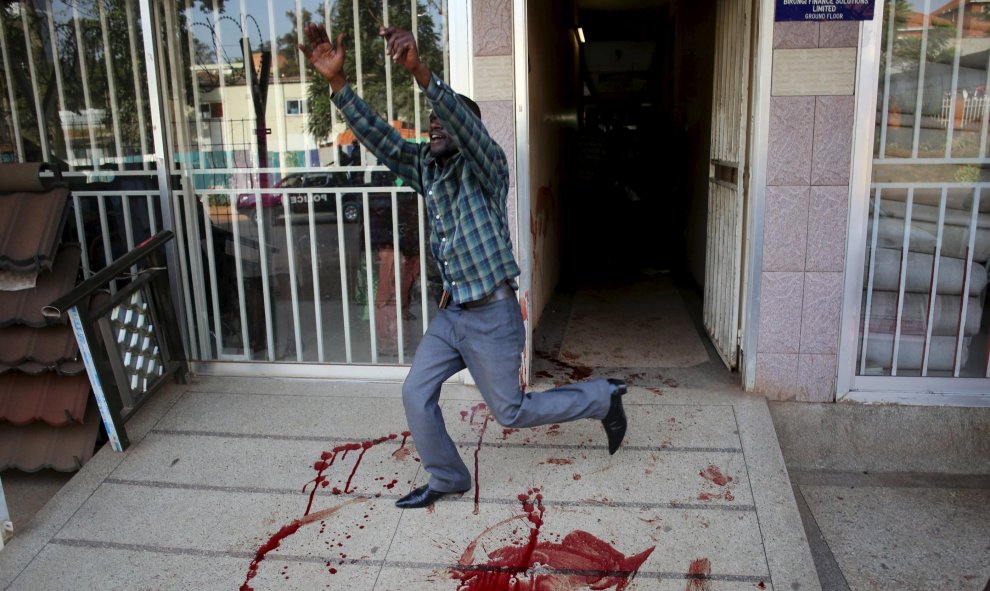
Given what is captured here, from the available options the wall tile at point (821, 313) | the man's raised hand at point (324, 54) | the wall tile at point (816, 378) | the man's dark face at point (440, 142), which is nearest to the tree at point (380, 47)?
the man's dark face at point (440, 142)

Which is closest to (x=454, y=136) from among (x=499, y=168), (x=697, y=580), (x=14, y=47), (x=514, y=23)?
(x=499, y=168)

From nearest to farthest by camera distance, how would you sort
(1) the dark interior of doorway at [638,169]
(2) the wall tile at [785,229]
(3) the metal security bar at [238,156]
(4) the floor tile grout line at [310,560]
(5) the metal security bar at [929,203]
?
(4) the floor tile grout line at [310,560] → (5) the metal security bar at [929,203] → (2) the wall tile at [785,229] → (3) the metal security bar at [238,156] → (1) the dark interior of doorway at [638,169]

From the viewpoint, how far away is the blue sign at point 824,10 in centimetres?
373

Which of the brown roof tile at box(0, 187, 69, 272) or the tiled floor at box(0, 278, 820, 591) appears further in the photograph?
the brown roof tile at box(0, 187, 69, 272)

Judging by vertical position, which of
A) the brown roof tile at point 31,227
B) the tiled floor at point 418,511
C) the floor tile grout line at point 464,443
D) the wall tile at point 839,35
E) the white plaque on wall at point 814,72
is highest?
the wall tile at point 839,35

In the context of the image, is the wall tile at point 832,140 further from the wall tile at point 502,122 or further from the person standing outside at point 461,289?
the person standing outside at point 461,289

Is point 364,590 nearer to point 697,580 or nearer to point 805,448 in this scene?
point 697,580

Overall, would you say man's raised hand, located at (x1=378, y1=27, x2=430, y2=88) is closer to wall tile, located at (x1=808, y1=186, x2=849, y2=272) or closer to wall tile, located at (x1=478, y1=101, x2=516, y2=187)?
wall tile, located at (x1=478, y1=101, x2=516, y2=187)

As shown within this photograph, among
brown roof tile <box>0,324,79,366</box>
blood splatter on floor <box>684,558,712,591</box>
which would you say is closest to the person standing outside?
blood splatter on floor <box>684,558,712,591</box>

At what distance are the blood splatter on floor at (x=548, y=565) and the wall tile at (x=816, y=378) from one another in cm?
167

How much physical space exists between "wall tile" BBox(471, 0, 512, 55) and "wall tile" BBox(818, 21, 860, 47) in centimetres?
158

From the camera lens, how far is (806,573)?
2838 mm

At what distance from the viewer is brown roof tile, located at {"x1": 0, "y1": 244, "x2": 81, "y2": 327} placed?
3871mm

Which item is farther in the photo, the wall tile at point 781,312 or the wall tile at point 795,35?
the wall tile at point 781,312
